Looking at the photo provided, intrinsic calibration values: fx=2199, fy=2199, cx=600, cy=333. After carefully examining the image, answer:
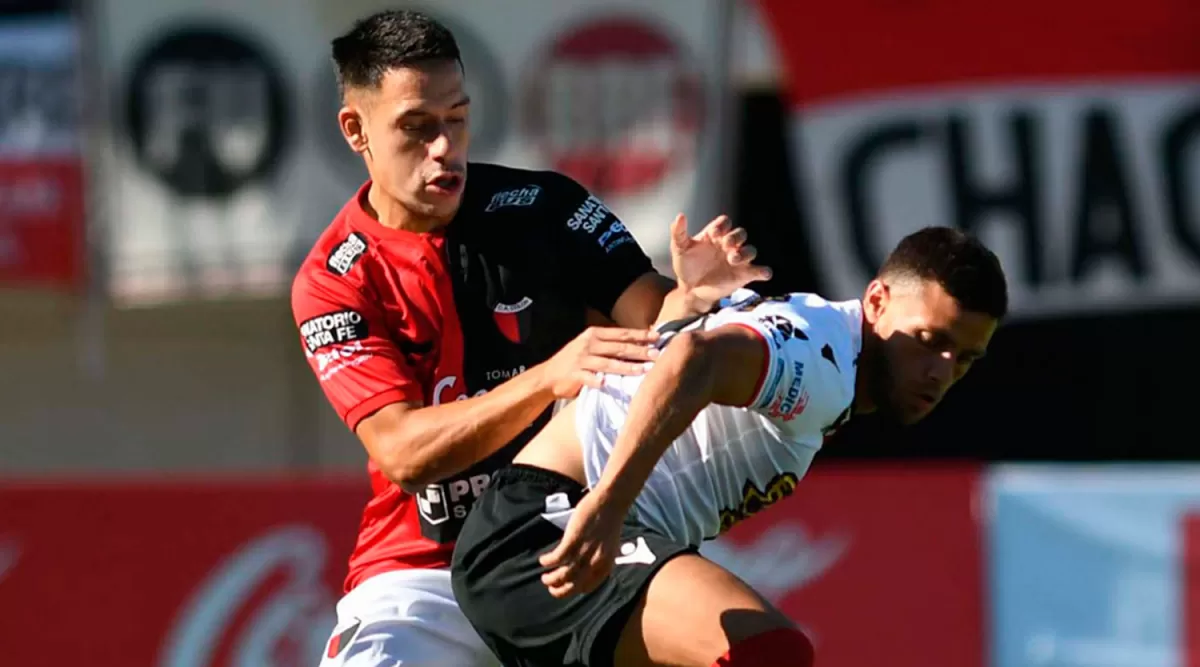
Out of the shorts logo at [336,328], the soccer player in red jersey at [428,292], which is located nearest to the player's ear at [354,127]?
the soccer player in red jersey at [428,292]

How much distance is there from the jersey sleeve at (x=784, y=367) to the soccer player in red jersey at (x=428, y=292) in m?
0.61

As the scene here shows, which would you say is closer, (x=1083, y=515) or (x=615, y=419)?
(x=615, y=419)

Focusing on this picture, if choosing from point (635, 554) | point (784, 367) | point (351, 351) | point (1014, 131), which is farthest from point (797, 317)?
point (1014, 131)

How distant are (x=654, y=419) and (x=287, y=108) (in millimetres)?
8224

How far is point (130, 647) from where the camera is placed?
9227mm

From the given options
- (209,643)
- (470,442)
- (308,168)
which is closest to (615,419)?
(470,442)

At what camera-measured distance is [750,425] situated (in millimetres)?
4891

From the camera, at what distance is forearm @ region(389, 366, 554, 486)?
487cm

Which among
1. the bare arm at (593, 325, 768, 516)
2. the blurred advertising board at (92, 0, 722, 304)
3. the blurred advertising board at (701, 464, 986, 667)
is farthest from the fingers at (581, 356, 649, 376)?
the blurred advertising board at (92, 0, 722, 304)

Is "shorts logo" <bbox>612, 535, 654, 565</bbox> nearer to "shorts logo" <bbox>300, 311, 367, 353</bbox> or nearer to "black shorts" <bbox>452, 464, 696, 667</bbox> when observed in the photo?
"black shorts" <bbox>452, 464, 696, 667</bbox>

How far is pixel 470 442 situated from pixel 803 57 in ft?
26.0

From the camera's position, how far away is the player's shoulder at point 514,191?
5516mm

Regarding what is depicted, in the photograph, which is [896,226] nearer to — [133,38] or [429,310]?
[133,38]

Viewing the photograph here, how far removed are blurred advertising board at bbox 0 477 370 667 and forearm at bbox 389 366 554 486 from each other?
13.8ft
